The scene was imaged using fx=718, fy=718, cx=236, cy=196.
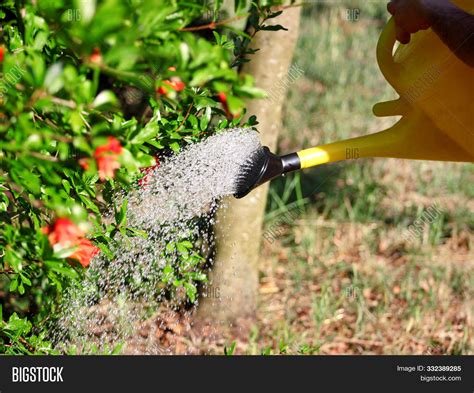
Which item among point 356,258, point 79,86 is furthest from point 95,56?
point 356,258

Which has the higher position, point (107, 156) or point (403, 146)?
point (403, 146)

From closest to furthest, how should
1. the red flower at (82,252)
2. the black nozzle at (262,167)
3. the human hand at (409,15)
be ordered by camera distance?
the red flower at (82,252) < the human hand at (409,15) < the black nozzle at (262,167)

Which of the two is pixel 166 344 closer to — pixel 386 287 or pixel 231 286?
pixel 231 286

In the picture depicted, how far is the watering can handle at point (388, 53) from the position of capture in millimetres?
1734

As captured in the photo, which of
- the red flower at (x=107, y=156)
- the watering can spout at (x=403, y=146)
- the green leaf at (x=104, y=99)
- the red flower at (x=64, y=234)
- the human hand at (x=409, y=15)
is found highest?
the human hand at (x=409, y=15)

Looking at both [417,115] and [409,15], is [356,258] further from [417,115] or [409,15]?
[409,15]

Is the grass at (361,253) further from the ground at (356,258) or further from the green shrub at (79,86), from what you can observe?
the green shrub at (79,86)

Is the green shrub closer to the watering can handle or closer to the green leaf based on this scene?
the green leaf

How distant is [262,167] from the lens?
1726 mm

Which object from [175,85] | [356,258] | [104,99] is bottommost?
[104,99]

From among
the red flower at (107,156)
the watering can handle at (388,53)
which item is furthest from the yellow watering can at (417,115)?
the red flower at (107,156)

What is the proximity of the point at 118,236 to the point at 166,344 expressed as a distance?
1.84 feet

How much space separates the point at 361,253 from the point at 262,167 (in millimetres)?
1385
